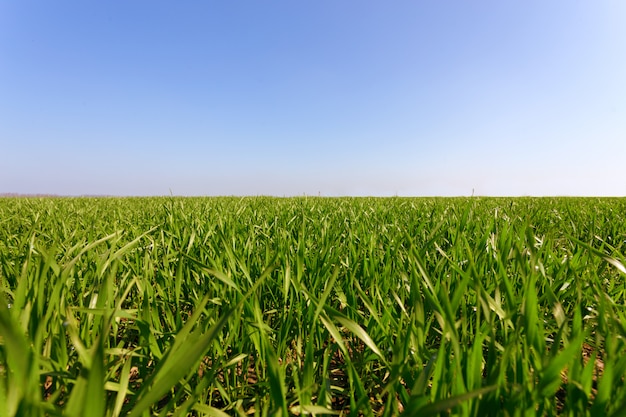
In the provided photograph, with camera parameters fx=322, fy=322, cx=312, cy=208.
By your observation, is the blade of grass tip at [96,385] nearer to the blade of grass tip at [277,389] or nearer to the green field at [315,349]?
the green field at [315,349]

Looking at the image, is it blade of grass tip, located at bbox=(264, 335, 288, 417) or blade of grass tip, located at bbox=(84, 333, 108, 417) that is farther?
blade of grass tip, located at bbox=(264, 335, 288, 417)

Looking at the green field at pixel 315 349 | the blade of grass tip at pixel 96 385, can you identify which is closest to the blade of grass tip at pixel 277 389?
the green field at pixel 315 349

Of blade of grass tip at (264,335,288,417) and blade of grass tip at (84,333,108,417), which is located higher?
blade of grass tip at (84,333,108,417)

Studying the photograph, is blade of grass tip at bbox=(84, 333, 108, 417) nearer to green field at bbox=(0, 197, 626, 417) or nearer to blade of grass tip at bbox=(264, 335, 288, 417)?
green field at bbox=(0, 197, 626, 417)

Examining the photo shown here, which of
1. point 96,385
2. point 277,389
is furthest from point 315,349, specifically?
point 96,385

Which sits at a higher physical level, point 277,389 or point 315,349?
point 277,389

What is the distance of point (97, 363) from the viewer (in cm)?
40

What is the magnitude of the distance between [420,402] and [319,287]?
89 centimetres

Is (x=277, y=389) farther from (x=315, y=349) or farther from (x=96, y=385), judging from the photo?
(x=315, y=349)

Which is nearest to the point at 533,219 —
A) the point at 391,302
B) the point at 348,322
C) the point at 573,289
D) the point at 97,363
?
the point at 573,289

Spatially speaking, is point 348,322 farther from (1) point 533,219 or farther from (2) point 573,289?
(1) point 533,219

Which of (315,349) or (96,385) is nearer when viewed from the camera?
(96,385)

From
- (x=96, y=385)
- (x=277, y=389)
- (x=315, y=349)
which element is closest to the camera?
(x=96, y=385)

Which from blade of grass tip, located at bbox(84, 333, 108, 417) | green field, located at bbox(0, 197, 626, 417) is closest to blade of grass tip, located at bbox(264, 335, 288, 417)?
green field, located at bbox(0, 197, 626, 417)
